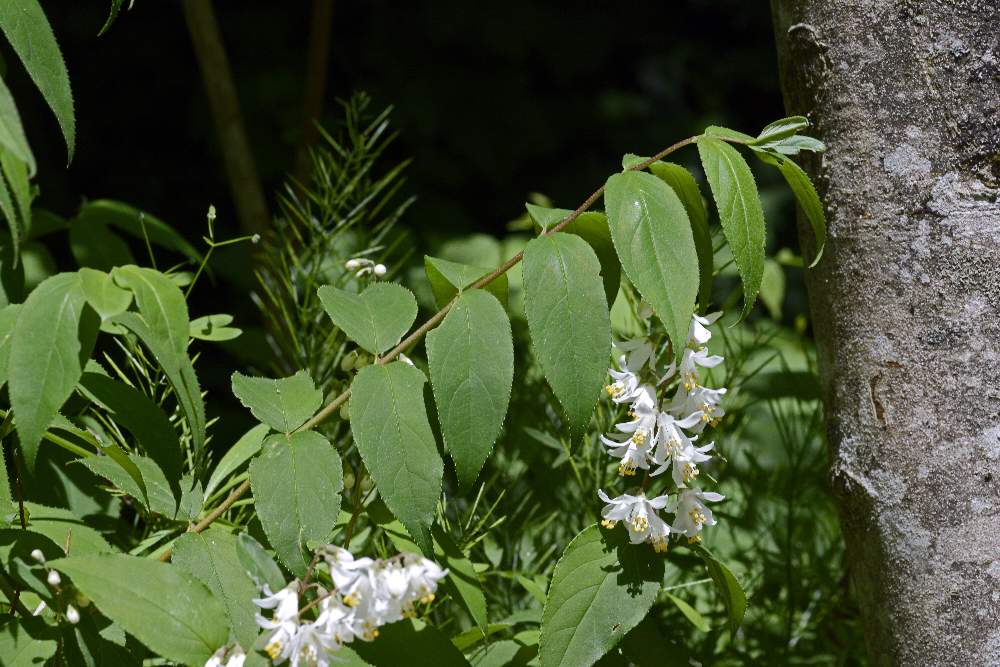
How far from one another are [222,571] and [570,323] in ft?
1.20

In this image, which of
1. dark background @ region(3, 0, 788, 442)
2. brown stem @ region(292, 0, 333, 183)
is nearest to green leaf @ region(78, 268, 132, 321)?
brown stem @ region(292, 0, 333, 183)

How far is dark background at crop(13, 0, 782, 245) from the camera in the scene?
3145 mm

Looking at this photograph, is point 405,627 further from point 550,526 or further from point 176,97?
point 176,97

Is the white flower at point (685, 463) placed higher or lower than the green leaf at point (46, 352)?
lower

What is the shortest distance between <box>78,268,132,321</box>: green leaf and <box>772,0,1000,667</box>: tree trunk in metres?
0.71

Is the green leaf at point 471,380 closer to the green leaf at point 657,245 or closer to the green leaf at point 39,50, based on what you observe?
the green leaf at point 657,245

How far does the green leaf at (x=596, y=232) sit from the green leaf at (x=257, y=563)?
15.7 inches

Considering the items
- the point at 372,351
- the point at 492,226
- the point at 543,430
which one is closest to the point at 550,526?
the point at 543,430

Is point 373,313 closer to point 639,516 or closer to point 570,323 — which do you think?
point 570,323

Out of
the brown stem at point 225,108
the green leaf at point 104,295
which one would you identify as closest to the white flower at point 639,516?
the green leaf at point 104,295

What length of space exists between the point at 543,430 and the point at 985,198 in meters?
0.75

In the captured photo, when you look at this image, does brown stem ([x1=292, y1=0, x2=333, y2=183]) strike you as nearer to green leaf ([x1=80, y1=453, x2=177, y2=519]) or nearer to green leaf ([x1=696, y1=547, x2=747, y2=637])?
green leaf ([x1=80, y1=453, x2=177, y2=519])

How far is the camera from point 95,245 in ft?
4.53

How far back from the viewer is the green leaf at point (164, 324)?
81 centimetres
